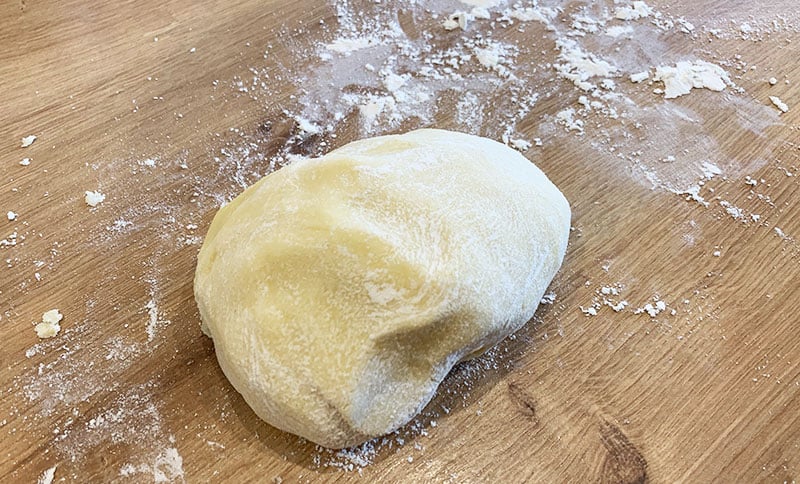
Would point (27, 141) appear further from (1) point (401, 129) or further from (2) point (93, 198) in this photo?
(1) point (401, 129)

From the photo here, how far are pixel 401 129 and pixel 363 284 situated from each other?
0.53 meters

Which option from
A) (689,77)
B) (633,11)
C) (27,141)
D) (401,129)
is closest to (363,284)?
(401,129)

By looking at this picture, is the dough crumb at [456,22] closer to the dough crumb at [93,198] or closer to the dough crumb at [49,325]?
the dough crumb at [93,198]

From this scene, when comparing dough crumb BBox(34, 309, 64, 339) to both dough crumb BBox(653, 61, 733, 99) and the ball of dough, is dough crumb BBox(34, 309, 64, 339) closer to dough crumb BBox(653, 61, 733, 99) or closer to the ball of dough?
the ball of dough

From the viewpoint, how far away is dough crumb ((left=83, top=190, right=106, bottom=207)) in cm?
114

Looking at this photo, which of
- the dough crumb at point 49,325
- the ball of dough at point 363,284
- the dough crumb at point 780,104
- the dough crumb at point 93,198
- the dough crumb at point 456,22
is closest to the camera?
the ball of dough at point 363,284

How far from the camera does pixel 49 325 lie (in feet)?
3.29

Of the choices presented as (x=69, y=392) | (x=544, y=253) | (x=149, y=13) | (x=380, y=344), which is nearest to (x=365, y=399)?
(x=380, y=344)

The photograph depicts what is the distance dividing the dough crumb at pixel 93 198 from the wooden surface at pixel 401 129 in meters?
0.01

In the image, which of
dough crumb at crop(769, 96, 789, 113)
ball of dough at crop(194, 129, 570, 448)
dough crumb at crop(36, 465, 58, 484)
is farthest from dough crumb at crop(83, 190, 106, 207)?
dough crumb at crop(769, 96, 789, 113)

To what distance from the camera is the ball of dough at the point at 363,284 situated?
82 cm

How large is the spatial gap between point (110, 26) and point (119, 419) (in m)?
0.94

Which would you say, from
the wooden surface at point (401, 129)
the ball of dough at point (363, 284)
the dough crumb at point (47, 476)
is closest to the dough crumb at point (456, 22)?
the wooden surface at point (401, 129)

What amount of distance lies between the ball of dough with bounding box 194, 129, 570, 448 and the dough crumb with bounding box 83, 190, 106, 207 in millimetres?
351
